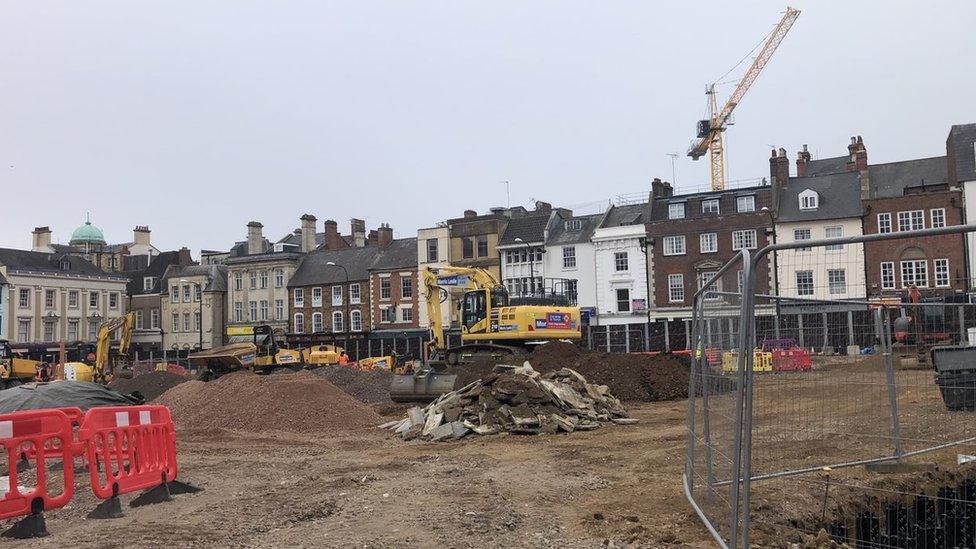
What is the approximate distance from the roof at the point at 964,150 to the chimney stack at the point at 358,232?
47623 millimetres

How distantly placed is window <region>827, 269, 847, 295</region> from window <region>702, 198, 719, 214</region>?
4991 cm

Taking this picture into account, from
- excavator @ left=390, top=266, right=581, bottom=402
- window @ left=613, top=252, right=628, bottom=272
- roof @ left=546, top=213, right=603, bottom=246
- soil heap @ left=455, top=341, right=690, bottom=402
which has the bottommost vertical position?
soil heap @ left=455, top=341, right=690, bottom=402

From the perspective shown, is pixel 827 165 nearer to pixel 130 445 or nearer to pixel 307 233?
pixel 307 233

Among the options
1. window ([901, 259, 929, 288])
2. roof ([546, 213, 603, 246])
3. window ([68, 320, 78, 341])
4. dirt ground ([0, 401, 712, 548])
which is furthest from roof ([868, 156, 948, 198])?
window ([68, 320, 78, 341])

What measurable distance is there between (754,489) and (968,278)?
3.69 meters

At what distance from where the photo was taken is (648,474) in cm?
1152

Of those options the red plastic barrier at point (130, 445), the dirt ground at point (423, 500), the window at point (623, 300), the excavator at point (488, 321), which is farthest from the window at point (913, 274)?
the red plastic barrier at point (130, 445)

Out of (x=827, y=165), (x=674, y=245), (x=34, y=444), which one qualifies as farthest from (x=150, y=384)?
(x=827, y=165)

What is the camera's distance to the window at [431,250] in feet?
212

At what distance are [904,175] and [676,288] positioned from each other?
610 inches

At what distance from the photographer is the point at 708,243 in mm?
54438

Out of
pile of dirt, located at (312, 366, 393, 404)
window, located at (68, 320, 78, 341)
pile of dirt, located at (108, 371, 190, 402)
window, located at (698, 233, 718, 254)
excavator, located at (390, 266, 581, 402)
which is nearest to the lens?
pile of dirt, located at (312, 366, 393, 404)

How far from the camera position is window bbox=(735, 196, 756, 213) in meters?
53.9

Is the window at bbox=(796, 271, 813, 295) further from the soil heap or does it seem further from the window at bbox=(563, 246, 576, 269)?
the window at bbox=(563, 246, 576, 269)
